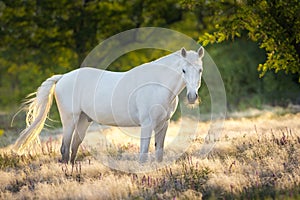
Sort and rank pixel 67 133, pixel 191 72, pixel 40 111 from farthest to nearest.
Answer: pixel 40 111 < pixel 67 133 < pixel 191 72

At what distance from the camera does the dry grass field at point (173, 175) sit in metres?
5.18

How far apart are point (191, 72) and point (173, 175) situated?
4.37 feet

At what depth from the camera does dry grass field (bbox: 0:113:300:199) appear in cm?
518

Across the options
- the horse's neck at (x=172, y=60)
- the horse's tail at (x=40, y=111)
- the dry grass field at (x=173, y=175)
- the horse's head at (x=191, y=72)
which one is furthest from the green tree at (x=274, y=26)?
the horse's tail at (x=40, y=111)

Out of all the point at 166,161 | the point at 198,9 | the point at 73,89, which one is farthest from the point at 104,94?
the point at 198,9

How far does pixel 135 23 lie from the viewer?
20609 mm

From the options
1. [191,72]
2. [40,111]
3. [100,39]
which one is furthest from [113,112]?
[100,39]

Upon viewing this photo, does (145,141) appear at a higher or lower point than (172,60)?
lower

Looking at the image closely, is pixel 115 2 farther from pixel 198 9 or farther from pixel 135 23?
pixel 198 9

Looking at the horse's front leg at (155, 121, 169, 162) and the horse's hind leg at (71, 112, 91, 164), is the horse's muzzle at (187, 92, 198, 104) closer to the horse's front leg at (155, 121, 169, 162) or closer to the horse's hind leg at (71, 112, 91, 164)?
the horse's front leg at (155, 121, 169, 162)

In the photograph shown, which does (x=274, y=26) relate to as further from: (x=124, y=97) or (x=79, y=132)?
(x=79, y=132)

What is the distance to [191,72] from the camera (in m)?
6.30

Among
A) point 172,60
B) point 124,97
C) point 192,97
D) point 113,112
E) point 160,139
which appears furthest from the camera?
point 113,112

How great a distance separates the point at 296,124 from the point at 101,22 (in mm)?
11292
